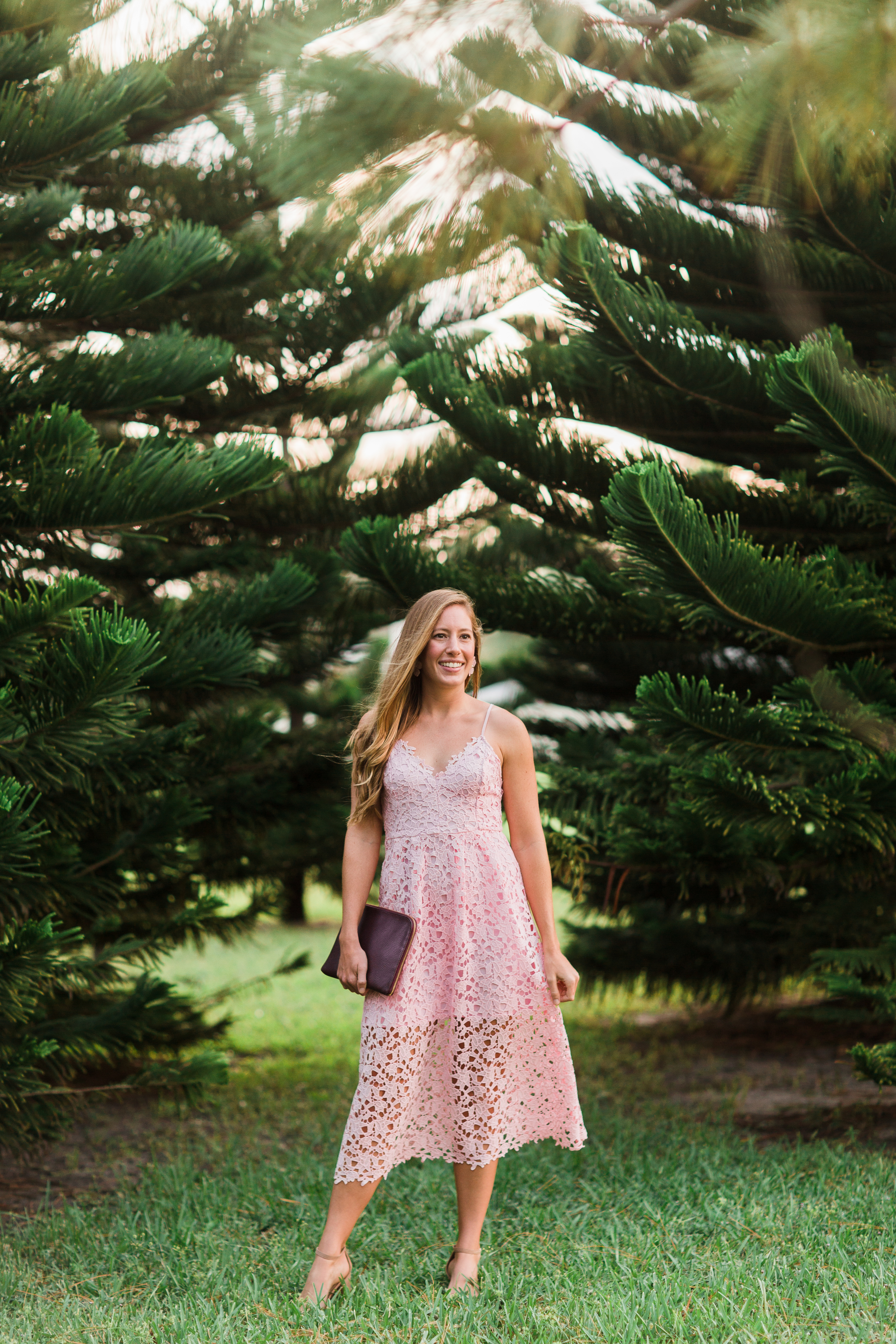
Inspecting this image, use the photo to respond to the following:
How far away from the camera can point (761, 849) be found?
422 centimetres

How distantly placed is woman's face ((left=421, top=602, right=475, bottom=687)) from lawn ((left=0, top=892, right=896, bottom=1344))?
1.51m

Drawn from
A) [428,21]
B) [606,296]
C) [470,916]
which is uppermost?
[428,21]

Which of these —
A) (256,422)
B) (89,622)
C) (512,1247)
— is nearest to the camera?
(512,1247)

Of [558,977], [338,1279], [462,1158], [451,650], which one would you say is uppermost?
[451,650]

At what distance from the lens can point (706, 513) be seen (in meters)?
3.77

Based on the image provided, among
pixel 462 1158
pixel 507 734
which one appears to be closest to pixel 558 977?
pixel 462 1158

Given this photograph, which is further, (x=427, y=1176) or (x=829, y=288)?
(x=829, y=288)

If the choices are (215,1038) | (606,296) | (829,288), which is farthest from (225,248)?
(215,1038)

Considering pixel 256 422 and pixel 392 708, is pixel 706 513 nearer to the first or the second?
pixel 392 708

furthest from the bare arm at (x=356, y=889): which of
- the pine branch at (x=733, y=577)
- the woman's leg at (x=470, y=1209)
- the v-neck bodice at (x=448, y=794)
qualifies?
the pine branch at (x=733, y=577)

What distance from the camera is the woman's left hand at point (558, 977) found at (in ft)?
8.86

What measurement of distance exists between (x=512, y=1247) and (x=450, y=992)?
938mm

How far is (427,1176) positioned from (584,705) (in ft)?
9.60

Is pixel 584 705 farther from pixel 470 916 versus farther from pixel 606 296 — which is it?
pixel 470 916
